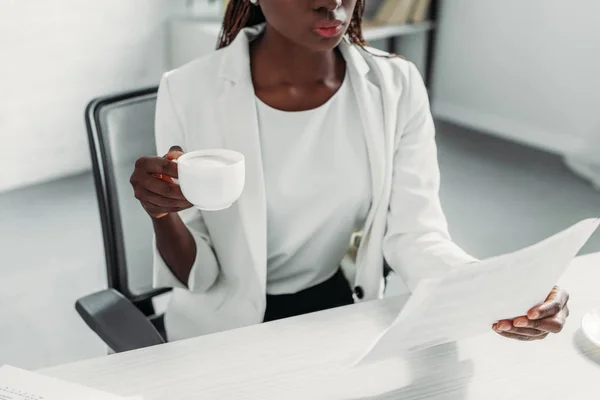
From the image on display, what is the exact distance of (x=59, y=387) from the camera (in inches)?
27.5

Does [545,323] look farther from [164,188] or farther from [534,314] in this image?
[164,188]

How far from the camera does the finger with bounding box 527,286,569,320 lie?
744mm

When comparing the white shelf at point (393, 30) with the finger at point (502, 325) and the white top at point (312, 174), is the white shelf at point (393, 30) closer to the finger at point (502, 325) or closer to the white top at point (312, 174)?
the white top at point (312, 174)

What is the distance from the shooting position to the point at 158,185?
0.80m

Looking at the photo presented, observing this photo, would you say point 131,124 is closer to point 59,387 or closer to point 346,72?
point 346,72

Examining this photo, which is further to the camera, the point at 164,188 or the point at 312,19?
the point at 312,19

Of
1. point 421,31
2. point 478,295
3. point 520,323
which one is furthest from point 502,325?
point 421,31

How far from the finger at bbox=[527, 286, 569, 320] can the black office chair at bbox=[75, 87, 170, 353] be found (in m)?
0.55

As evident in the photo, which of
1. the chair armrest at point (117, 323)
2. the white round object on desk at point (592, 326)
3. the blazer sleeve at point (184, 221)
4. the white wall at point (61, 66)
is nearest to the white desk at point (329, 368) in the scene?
the white round object on desk at point (592, 326)

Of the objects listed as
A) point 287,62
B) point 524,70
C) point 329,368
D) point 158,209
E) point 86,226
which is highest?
point 287,62

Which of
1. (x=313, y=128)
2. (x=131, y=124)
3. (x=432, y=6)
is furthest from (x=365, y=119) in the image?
(x=432, y=6)

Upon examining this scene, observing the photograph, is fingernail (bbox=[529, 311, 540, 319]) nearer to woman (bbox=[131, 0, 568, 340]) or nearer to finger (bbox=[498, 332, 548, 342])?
finger (bbox=[498, 332, 548, 342])

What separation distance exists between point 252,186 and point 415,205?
26cm

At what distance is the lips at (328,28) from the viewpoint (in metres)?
0.93
